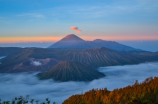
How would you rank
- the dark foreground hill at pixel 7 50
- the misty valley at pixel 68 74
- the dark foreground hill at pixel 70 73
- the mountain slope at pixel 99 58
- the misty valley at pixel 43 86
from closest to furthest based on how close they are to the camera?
the misty valley at pixel 43 86 < the misty valley at pixel 68 74 < the dark foreground hill at pixel 70 73 < the mountain slope at pixel 99 58 < the dark foreground hill at pixel 7 50

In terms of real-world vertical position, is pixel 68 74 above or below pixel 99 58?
below

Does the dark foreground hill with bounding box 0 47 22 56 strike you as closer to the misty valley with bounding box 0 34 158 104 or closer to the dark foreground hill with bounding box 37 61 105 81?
the misty valley with bounding box 0 34 158 104

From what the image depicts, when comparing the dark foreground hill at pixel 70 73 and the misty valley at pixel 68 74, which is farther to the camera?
the dark foreground hill at pixel 70 73

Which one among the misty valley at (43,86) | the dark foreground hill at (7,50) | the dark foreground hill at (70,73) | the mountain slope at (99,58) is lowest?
the misty valley at (43,86)

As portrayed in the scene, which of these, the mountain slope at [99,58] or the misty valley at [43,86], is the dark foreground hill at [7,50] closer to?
the mountain slope at [99,58]

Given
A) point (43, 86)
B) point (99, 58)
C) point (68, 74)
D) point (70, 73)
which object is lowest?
point (43, 86)

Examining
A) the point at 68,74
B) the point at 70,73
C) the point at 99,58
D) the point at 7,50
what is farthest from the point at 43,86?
the point at 7,50

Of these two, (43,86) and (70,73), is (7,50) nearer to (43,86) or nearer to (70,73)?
(70,73)

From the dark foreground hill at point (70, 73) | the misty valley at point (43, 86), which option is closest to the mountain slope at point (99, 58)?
the dark foreground hill at point (70, 73)

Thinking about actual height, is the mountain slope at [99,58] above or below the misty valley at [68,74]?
above

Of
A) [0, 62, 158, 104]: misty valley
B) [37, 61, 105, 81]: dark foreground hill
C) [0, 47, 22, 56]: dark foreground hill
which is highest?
[0, 47, 22, 56]: dark foreground hill

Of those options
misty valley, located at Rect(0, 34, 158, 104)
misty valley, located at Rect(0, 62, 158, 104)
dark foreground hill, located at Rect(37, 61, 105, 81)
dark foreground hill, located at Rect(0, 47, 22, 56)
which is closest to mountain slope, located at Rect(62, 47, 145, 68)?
misty valley, located at Rect(0, 34, 158, 104)
